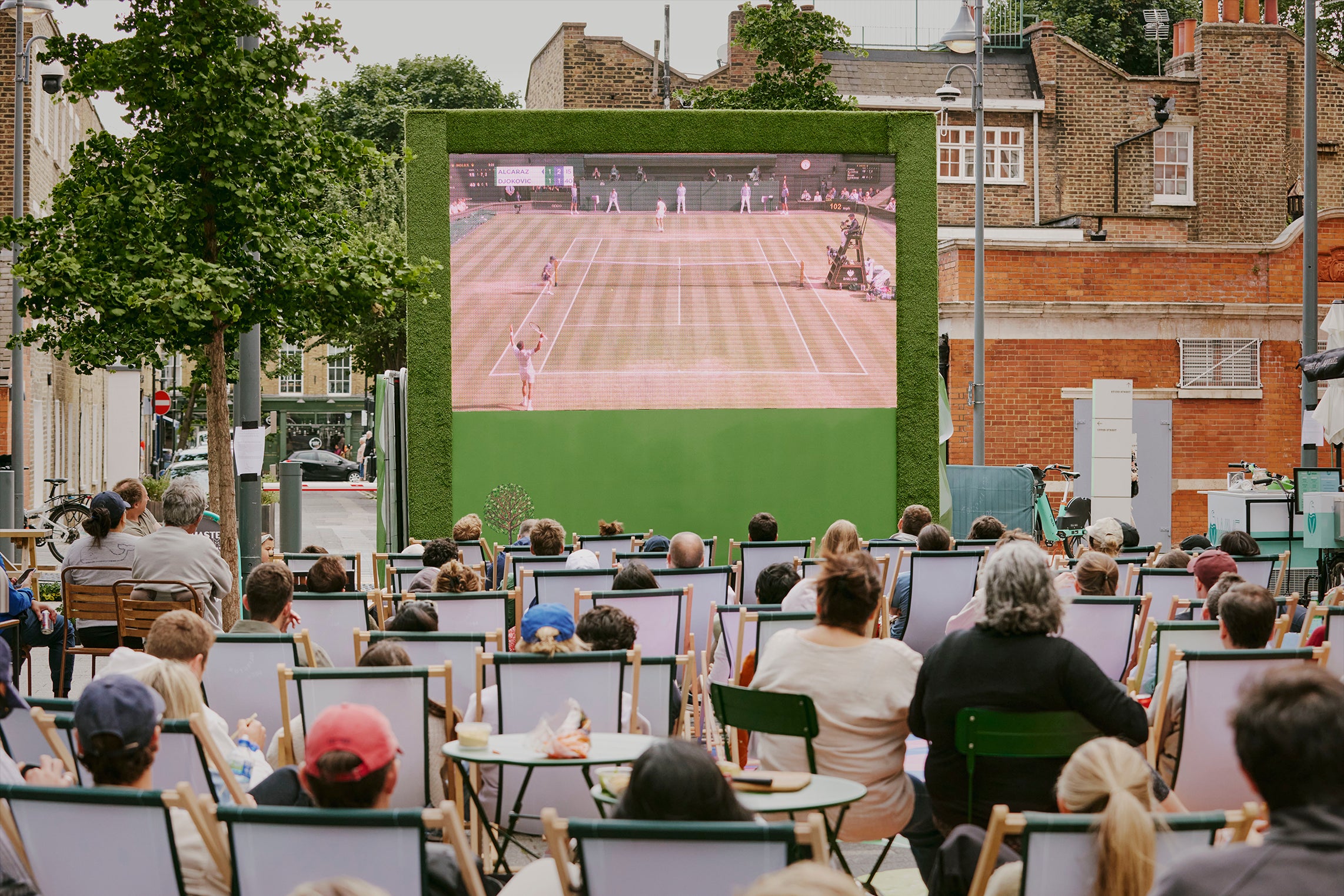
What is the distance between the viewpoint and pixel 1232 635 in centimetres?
500

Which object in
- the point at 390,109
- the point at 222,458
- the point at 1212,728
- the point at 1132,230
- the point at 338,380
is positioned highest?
the point at 390,109

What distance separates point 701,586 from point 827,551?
29.4 inches

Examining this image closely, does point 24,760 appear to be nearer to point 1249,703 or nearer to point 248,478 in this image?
point 1249,703

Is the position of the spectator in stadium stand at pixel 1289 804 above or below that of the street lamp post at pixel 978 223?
below

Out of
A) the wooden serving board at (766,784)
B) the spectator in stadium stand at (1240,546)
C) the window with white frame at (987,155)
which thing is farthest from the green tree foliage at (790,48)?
the wooden serving board at (766,784)

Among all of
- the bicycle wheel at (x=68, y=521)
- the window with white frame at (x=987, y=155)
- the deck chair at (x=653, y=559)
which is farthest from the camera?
the window with white frame at (x=987, y=155)

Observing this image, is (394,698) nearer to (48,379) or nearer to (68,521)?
(68,521)

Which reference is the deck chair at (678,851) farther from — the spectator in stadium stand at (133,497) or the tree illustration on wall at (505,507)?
the tree illustration on wall at (505,507)

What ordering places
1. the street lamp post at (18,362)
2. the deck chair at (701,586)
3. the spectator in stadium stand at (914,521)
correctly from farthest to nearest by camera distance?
the street lamp post at (18,362), the spectator in stadium stand at (914,521), the deck chair at (701,586)

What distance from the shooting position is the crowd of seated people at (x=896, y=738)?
7.36 ft

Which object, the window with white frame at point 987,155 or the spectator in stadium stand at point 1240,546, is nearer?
the spectator in stadium stand at point 1240,546

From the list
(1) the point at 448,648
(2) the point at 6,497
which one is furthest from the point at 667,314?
(1) the point at 448,648

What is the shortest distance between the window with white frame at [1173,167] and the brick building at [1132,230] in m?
0.04

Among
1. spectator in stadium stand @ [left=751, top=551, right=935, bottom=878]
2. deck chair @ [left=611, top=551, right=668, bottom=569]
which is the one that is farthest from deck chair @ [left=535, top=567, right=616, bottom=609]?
spectator in stadium stand @ [left=751, top=551, right=935, bottom=878]
